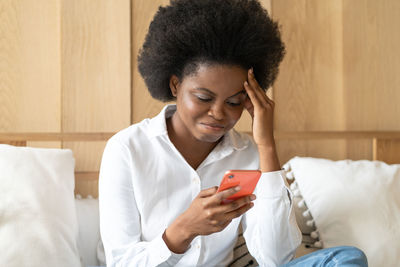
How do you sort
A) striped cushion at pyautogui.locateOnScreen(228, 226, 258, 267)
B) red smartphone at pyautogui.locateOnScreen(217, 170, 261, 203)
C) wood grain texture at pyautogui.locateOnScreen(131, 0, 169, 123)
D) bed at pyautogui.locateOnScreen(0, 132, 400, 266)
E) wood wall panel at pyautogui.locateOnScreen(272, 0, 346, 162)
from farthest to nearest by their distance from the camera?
wood wall panel at pyautogui.locateOnScreen(272, 0, 346, 162) < wood grain texture at pyautogui.locateOnScreen(131, 0, 169, 123) < striped cushion at pyautogui.locateOnScreen(228, 226, 258, 267) < bed at pyautogui.locateOnScreen(0, 132, 400, 266) < red smartphone at pyautogui.locateOnScreen(217, 170, 261, 203)

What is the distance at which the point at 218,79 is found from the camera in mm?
1034

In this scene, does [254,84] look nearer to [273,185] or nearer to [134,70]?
[273,185]

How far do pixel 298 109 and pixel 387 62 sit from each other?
17.8 inches

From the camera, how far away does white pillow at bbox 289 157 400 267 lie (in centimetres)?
134

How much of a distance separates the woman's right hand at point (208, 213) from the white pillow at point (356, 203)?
22.0 inches

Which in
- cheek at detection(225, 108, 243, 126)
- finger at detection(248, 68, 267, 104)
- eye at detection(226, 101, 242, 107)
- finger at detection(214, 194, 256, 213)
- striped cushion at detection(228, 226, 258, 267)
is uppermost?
finger at detection(248, 68, 267, 104)

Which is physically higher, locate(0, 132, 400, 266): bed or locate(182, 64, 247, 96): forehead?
locate(182, 64, 247, 96): forehead

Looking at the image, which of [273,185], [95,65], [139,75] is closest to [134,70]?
[139,75]

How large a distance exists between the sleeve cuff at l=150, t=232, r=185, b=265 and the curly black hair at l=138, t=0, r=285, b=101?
0.43 meters

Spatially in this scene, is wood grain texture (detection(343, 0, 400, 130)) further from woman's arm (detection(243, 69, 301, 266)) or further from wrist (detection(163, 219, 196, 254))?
wrist (detection(163, 219, 196, 254))

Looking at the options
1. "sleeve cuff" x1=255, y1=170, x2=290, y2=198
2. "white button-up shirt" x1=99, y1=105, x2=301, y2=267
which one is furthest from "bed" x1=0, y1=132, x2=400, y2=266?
"sleeve cuff" x1=255, y1=170, x2=290, y2=198

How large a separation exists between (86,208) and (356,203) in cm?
91

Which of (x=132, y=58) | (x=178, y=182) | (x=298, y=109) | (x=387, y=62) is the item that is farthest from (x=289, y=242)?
(x=387, y=62)

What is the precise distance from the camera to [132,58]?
1.66 m
